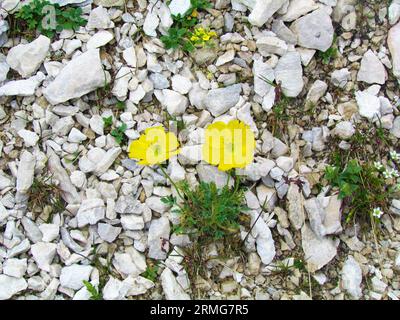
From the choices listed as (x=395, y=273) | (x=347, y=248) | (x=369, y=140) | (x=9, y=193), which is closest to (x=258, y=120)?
(x=369, y=140)

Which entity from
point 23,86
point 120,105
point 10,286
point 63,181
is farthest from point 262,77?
point 10,286

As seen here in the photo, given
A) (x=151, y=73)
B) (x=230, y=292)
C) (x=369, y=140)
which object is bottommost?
(x=230, y=292)

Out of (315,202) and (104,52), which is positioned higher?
(104,52)

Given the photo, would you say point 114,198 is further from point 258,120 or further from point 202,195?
point 258,120

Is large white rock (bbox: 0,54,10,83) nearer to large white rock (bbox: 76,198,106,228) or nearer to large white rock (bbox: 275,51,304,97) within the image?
large white rock (bbox: 76,198,106,228)

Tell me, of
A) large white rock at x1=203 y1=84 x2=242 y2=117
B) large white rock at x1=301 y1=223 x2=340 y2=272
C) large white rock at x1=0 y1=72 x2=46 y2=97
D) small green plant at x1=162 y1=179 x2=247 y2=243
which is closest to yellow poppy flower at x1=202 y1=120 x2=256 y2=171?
small green plant at x1=162 y1=179 x2=247 y2=243

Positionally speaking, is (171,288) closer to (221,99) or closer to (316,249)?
(316,249)

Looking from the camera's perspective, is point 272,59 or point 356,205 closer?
point 356,205
